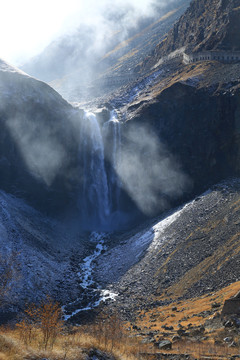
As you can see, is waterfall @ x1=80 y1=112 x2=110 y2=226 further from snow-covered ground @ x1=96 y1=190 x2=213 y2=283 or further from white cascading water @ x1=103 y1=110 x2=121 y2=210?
snow-covered ground @ x1=96 y1=190 x2=213 y2=283

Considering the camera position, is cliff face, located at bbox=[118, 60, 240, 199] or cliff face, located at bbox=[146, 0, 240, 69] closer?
cliff face, located at bbox=[118, 60, 240, 199]

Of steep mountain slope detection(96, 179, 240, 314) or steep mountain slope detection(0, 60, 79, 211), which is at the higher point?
steep mountain slope detection(0, 60, 79, 211)

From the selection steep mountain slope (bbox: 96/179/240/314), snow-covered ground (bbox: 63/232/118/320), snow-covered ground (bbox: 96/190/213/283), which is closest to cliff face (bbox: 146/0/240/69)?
steep mountain slope (bbox: 96/179/240/314)

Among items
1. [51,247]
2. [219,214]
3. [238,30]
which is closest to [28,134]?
[51,247]

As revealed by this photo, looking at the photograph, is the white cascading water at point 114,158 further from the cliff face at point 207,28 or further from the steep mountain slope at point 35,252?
the cliff face at point 207,28

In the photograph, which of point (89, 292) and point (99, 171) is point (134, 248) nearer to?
point (89, 292)

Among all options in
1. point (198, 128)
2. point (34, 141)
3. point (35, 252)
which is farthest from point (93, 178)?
point (35, 252)

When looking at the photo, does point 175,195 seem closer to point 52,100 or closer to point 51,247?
point 51,247

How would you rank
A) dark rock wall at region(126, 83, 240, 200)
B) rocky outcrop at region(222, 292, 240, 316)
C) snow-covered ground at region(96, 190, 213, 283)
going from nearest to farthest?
rocky outcrop at region(222, 292, 240, 316) < snow-covered ground at region(96, 190, 213, 283) < dark rock wall at region(126, 83, 240, 200)

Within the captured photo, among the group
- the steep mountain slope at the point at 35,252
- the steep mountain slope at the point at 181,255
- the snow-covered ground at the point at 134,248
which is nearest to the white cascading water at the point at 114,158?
the steep mountain slope at the point at 35,252

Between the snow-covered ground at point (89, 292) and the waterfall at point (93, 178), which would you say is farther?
the waterfall at point (93, 178)
